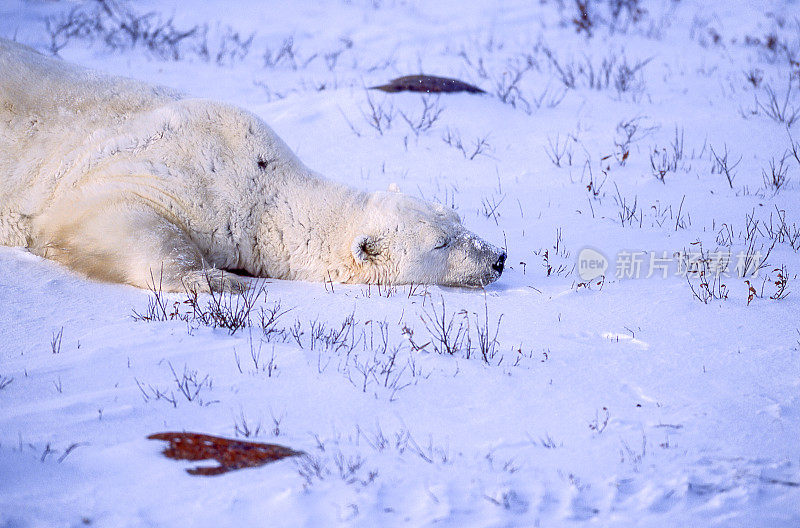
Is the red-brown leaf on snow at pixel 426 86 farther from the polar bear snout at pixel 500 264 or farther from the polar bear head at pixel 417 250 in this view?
the polar bear snout at pixel 500 264

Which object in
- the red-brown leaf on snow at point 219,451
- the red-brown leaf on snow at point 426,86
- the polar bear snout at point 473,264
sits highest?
the red-brown leaf on snow at point 426,86

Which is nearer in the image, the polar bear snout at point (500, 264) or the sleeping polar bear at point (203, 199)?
the sleeping polar bear at point (203, 199)

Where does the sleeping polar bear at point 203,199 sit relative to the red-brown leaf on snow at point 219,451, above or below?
above

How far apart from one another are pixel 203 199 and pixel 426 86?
4.89 m

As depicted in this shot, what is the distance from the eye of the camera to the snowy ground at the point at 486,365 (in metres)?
2.29

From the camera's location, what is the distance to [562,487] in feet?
7.79

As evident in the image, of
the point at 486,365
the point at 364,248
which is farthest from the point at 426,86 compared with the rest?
the point at 486,365

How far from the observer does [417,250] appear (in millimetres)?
4461

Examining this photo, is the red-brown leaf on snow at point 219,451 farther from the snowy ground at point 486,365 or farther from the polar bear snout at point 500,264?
the polar bear snout at point 500,264
